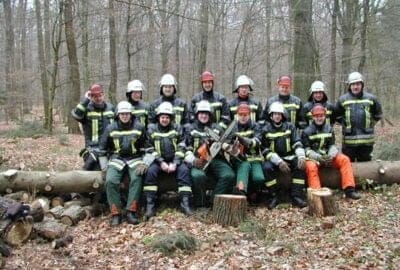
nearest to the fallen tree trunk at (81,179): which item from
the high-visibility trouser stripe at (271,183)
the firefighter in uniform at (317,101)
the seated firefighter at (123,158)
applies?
the high-visibility trouser stripe at (271,183)

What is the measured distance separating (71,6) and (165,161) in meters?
11.4

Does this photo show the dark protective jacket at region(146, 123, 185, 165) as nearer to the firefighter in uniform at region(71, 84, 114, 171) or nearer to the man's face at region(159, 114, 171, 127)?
the man's face at region(159, 114, 171, 127)

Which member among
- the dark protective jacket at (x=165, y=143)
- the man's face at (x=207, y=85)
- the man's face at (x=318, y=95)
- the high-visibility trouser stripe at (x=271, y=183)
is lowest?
the high-visibility trouser stripe at (x=271, y=183)

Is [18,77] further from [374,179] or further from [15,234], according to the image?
[374,179]

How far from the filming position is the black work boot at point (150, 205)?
25.3 feet

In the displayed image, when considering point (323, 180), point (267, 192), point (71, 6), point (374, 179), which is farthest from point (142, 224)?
point (71, 6)

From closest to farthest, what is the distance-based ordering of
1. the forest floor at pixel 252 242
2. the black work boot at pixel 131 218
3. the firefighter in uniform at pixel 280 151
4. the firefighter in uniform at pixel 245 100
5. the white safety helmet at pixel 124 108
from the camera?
1. the forest floor at pixel 252 242
2. the black work boot at pixel 131 218
3. the white safety helmet at pixel 124 108
4. the firefighter in uniform at pixel 280 151
5. the firefighter in uniform at pixel 245 100

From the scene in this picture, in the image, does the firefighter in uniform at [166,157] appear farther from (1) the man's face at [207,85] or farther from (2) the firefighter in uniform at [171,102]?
(1) the man's face at [207,85]

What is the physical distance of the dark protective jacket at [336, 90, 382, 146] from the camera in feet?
28.2

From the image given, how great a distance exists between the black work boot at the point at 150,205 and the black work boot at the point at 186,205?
0.48 meters

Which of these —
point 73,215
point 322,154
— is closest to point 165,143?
point 73,215

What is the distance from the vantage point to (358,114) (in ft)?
28.3

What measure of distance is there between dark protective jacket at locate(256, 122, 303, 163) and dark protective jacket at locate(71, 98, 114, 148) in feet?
9.72

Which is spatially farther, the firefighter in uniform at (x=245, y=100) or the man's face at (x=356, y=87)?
the man's face at (x=356, y=87)
